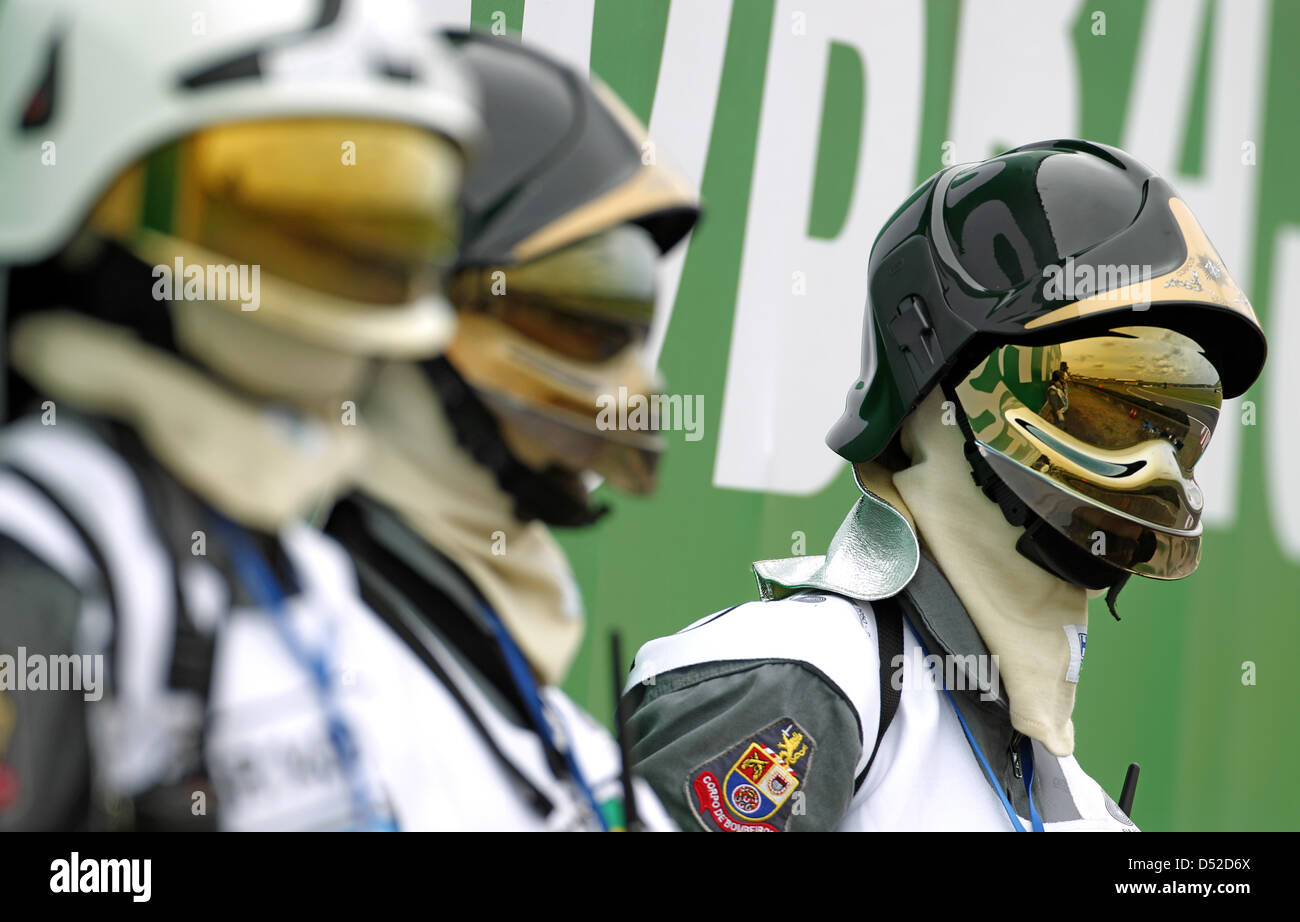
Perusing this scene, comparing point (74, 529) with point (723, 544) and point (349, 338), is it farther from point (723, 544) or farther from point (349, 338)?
point (723, 544)

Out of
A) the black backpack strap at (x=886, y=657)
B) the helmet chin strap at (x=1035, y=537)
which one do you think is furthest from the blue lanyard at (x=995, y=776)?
the helmet chin strap at (x=1035, y=537)

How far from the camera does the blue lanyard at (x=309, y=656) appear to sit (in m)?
0.77

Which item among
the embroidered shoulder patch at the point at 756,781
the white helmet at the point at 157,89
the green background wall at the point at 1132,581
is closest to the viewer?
the white helmet at the point at 157,89

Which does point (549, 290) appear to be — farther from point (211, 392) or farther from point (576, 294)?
point (211, 392)

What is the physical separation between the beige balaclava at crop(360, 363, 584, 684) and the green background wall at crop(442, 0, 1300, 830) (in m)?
1.73

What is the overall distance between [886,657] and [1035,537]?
0.23 meters

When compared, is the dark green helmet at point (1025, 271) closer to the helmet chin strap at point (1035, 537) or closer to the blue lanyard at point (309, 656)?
the helmet chin strap at point (1035, 537)

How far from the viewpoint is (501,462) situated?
0.97 m

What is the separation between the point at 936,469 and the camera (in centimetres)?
168

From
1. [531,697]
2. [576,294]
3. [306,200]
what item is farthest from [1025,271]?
[306,200]

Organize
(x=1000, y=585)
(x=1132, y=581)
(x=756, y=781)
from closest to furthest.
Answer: (x=756, y=781)
(x=1000, y=585)
(x=1132, y=581)

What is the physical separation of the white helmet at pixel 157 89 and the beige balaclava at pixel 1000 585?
3.38ft

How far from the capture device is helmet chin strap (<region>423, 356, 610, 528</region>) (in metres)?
0.96

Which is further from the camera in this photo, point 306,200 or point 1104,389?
point 1104,389
